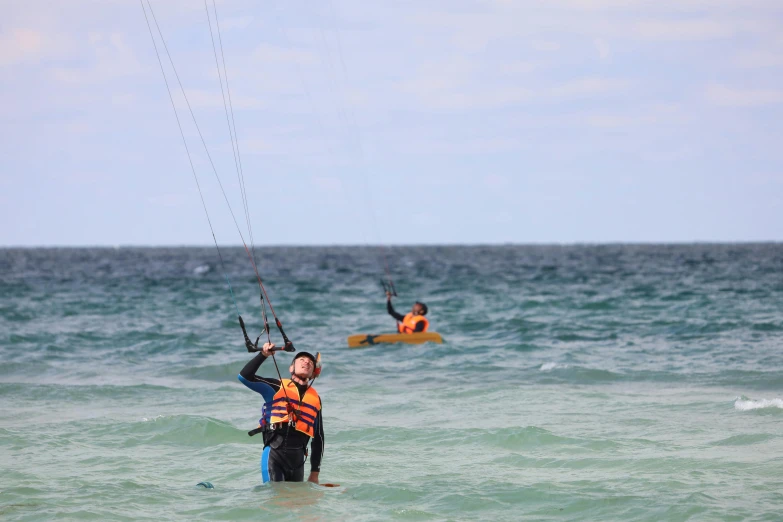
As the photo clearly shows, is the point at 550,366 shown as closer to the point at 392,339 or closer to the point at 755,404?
the point at 755,404

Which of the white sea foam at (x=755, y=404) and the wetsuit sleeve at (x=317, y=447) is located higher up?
the wetsuit sleeve at (x=317, y=447)

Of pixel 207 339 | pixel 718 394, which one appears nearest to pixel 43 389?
pixel 207 339

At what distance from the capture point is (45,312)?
3294cm

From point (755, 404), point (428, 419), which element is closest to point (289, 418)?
point (428, 419)

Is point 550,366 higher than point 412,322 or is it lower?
lower

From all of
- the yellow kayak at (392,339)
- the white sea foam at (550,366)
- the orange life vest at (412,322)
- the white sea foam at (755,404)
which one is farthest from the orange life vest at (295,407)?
the orange life vest at (412,322)

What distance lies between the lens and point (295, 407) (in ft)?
29.8

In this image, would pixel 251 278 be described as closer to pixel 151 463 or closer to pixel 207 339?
pixel 207 339

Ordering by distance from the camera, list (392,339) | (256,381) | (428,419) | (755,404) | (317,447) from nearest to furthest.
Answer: (256,381) → (317,447) → (428,419) → (755,404) → (392,339)

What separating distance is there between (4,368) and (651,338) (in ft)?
52.6

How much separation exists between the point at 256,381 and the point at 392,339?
15499 millimetres

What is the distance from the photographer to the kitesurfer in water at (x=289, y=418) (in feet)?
29.6

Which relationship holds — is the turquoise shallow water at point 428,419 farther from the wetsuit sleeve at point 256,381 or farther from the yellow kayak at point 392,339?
the wetsuit sleeve at point 256,381

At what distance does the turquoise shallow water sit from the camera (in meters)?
9.43
